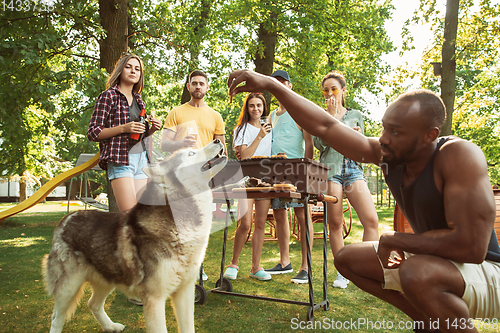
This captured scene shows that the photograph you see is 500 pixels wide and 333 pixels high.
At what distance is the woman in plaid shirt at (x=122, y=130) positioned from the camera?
340cm

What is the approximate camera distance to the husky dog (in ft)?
8.25

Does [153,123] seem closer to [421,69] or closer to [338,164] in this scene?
[338,164]

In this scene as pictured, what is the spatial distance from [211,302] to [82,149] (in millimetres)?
37206

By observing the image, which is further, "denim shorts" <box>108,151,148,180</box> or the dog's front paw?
"denim shorts" <box>108,151,148,180</box>

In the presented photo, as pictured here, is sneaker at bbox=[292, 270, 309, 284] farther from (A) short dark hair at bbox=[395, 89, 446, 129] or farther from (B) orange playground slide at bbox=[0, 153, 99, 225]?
(A) short dark hair at bbox=[395, 89, 446, 129]

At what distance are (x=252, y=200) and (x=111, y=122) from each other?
88.7 inches

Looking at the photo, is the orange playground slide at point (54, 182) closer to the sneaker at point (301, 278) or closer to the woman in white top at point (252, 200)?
the woman in white top at point (252, 200)

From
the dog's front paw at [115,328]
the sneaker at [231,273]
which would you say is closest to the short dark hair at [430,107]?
the dog's front paw at [115,328]

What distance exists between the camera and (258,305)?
386 cm

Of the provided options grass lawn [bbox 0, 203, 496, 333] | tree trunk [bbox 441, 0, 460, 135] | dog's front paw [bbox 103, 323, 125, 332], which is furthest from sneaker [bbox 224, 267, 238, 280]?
tree trunk [bbox 441, 0, 460, 135]

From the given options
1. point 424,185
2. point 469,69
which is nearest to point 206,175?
point 424,185

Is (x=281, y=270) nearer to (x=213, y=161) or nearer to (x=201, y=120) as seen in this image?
(x=201, y=120)

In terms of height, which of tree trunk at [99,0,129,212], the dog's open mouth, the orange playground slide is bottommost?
the orange playground slide

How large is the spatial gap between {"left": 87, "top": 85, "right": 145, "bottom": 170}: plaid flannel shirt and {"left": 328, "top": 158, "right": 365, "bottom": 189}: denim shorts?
258 cm
